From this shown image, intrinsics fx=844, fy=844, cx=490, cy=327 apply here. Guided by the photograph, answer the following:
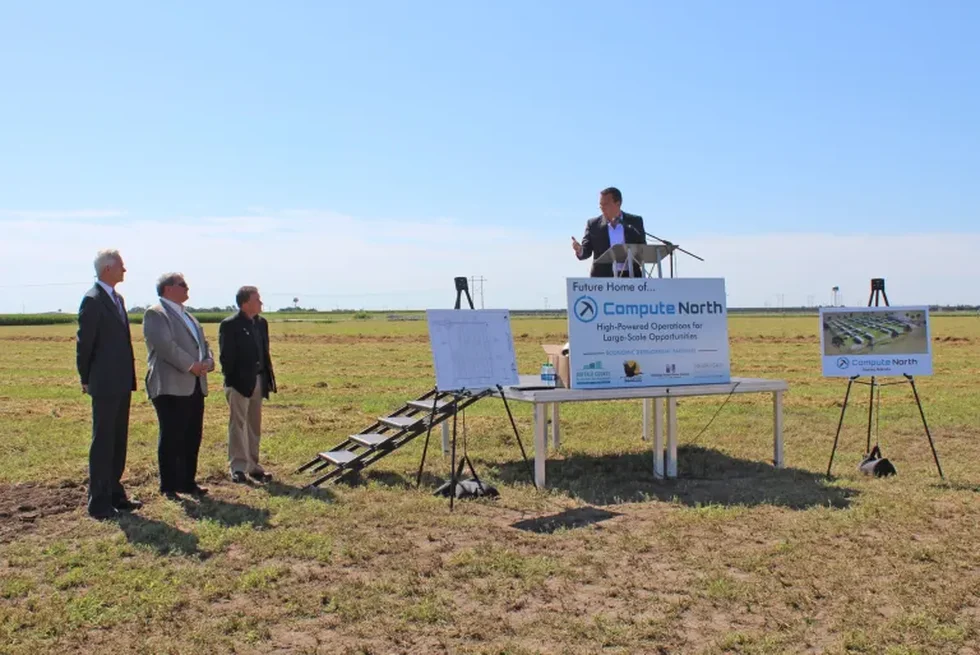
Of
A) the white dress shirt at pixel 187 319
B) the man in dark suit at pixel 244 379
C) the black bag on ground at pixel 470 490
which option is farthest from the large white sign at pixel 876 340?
the white dress shirt at pixel 187 319

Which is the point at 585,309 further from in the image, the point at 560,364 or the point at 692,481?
the point at 692,481

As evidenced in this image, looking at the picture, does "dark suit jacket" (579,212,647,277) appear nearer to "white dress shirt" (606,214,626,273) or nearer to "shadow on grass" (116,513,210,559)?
"white dress shirt" (606,214,626,273)

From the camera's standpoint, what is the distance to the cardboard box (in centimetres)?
895

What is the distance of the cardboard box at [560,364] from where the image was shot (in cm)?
895

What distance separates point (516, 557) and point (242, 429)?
415 centimetres

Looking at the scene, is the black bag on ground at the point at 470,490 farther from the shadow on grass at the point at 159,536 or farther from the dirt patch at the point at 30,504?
the dirt patch at the point at 30,504

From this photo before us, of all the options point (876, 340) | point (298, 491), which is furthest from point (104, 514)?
point (876, 340)

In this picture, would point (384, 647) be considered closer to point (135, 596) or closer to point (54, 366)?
point (135, 596)

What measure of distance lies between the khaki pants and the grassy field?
Result: 30cm

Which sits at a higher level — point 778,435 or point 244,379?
point 244,379

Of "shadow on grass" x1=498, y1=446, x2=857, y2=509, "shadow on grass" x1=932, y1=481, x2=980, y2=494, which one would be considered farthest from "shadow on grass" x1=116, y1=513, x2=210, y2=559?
"shadow on grass" x1=932, y1=481, x2=980, y2=494

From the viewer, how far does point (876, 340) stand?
8758 millimetres

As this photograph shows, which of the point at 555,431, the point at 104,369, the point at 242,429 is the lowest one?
the point at 555,431

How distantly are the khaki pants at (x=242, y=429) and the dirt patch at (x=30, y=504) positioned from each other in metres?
1.46
